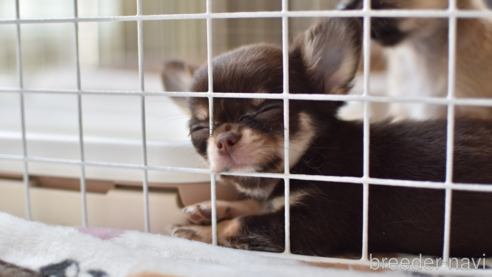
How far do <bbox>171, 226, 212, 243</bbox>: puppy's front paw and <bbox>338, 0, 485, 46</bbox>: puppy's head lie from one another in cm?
100

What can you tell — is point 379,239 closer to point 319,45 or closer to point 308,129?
point 308,129

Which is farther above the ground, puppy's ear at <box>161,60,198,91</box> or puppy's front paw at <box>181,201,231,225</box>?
puppy's ear at <box>161,60,198,91</box>

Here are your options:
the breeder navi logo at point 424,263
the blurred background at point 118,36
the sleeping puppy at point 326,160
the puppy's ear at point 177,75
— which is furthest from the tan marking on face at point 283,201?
the blurred background at point 118,36

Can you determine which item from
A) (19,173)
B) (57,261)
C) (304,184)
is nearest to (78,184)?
(19,173)

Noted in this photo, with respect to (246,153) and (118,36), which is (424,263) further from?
(118,36)

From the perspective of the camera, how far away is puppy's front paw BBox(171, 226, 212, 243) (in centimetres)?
119

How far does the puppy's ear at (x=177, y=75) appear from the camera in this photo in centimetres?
152

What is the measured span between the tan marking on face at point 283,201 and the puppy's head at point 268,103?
0.14ft

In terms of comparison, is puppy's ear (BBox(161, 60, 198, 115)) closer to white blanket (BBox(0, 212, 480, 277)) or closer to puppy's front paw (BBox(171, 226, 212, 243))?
puppy's front paw (BBox(171, 226, 212, 243))

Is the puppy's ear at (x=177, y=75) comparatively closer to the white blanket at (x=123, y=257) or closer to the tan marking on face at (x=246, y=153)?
the tan marking on face at (x=246, y=153)

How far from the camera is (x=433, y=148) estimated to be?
43.0 inches

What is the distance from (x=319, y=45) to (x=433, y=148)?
41 cm

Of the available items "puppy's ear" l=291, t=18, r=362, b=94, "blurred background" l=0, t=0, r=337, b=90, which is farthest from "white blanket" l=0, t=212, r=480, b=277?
"blurred background" l=0, t=0, r=337, b=90

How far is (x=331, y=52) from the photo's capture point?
1256mm
